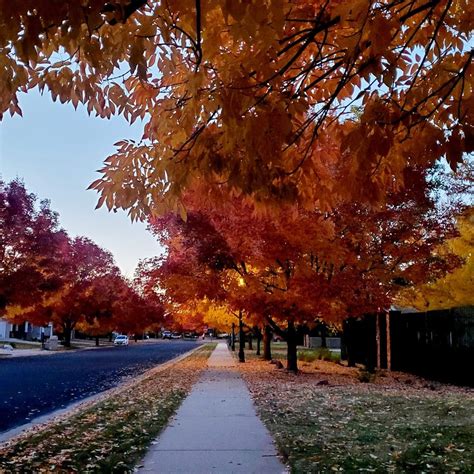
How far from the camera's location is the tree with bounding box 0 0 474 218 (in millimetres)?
3896

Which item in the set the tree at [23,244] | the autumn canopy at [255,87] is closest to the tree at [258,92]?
the autumn canopy at [255,87]

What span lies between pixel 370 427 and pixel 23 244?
2670 centimetres

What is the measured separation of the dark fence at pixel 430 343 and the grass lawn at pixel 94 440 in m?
8.00

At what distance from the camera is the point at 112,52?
3.96 metres

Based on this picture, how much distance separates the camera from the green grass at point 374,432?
6094 mm

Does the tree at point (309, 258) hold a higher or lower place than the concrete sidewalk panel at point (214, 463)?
higher

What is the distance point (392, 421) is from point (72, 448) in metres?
4.65

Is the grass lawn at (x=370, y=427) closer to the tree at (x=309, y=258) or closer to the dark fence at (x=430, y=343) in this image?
the dark fence at (x=430, y=343)

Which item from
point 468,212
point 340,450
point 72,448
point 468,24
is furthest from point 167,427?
point 468,212

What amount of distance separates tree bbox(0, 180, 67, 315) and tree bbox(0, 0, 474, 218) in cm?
2684

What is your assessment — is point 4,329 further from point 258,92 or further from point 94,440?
point 258,92

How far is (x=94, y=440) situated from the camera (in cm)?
772

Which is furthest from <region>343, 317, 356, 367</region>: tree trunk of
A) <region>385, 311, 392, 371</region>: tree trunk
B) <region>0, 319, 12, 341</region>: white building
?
<region>0, 319, 12, 341</region>: white building

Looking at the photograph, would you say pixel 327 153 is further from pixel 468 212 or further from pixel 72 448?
pixel 468 212
